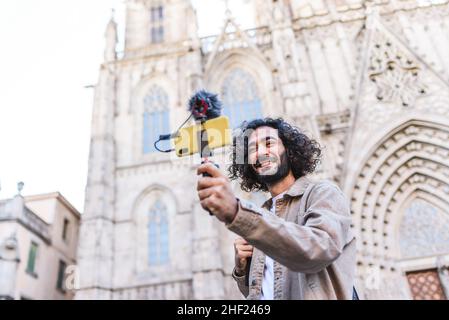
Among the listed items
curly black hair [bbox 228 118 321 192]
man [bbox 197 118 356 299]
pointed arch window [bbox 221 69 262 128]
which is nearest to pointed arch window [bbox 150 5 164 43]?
pointed arch window [bbox 221 69 262 128]

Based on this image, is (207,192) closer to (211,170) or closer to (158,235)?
(211,170)

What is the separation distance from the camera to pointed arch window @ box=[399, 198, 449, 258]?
12.6 meters

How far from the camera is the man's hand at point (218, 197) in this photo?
4.20 feet

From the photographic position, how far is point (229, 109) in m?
17.5

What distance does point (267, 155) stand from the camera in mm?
1831

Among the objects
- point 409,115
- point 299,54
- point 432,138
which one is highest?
point 299,54

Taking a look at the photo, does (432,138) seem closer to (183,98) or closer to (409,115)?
(409,115)

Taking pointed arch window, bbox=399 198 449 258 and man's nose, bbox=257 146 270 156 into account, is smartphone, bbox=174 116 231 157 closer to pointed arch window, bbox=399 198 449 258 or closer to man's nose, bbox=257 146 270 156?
man's nose, bbox=257 146 270 156

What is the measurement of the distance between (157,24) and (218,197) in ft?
73.4
